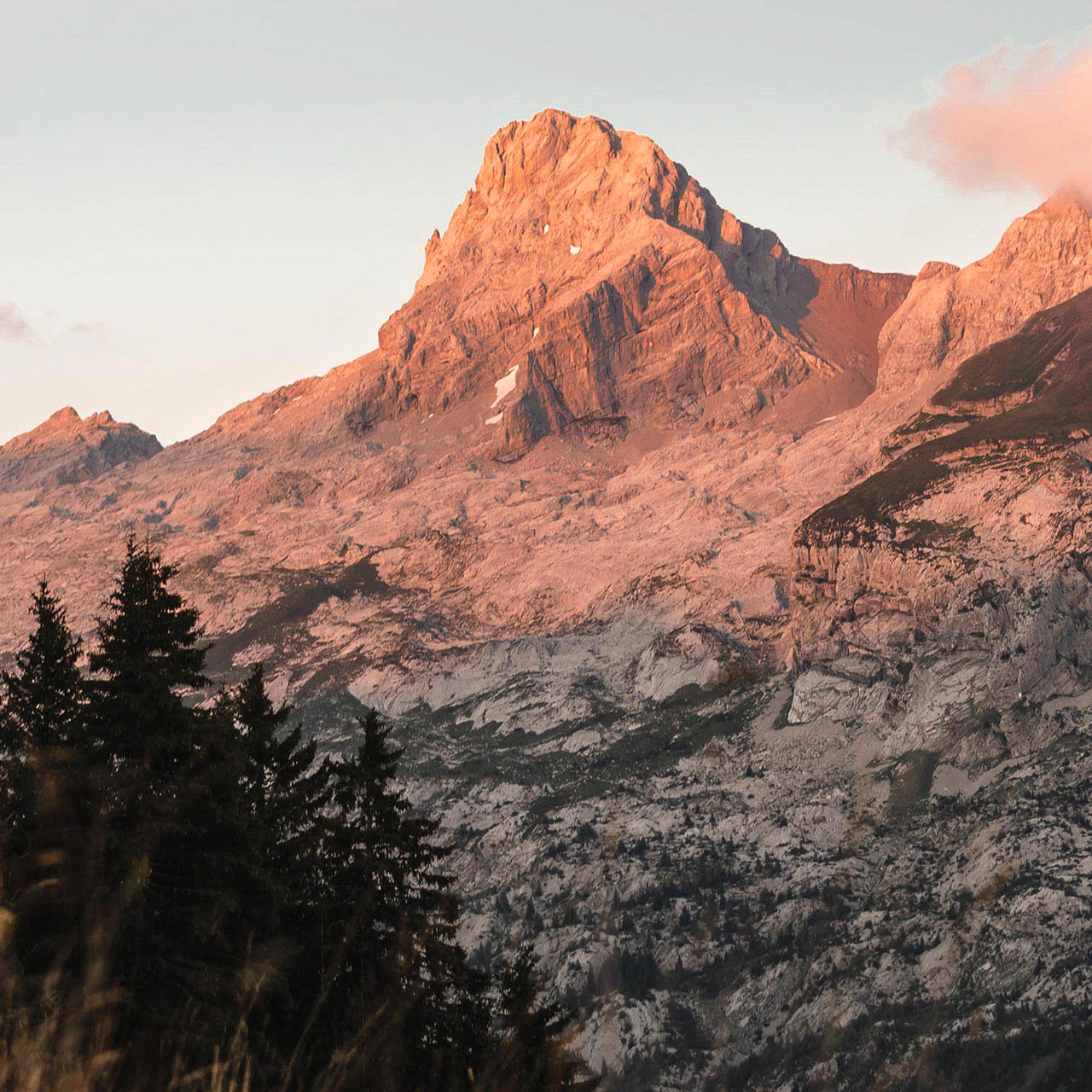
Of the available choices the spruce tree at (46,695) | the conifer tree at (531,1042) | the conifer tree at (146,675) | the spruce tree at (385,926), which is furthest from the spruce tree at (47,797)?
the conifer tree at (531,1042)

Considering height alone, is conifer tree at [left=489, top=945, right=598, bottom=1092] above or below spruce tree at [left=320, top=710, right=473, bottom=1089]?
below

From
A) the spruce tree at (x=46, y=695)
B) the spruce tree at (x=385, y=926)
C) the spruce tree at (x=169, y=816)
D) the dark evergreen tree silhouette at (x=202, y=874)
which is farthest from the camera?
the spruce tree at (x=385, y=926)

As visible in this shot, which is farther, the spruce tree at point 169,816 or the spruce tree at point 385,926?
the spruce tree at point 385,926

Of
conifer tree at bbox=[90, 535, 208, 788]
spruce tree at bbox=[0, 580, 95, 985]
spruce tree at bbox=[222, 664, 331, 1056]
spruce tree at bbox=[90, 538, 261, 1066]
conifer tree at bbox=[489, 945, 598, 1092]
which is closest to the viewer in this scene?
spruce tree at bbox=[0, 580, 95, 985]

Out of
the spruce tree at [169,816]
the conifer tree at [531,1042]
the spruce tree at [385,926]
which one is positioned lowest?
the conifer tree at [531,1042]

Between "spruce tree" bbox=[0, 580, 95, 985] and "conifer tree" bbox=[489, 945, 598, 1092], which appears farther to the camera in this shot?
"conifer tree" bbox=[489, 945, 598, 1092]

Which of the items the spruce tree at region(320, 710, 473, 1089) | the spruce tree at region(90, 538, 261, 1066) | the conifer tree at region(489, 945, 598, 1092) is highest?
the spruce tree at region(90, 538, 261, 1066)

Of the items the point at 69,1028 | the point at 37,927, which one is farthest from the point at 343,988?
the point at 69,1028

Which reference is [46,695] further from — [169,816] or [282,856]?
[282,856]

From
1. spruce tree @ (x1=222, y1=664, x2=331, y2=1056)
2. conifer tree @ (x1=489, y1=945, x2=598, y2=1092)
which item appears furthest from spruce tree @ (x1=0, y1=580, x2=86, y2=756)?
conifer tree @ (x1=489, y1=945, x2=598, y2=1092)

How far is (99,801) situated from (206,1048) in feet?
33.4

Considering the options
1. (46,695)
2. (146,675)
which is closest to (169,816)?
(146,675)

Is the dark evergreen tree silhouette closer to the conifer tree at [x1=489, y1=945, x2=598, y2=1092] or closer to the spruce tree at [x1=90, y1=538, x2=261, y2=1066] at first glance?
the spruce tree at [x1=90, y1=538, x2=261, y2=1066]

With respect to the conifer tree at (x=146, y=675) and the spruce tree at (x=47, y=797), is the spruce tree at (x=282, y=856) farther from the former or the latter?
the spruce tree at (x=47, y=797)
